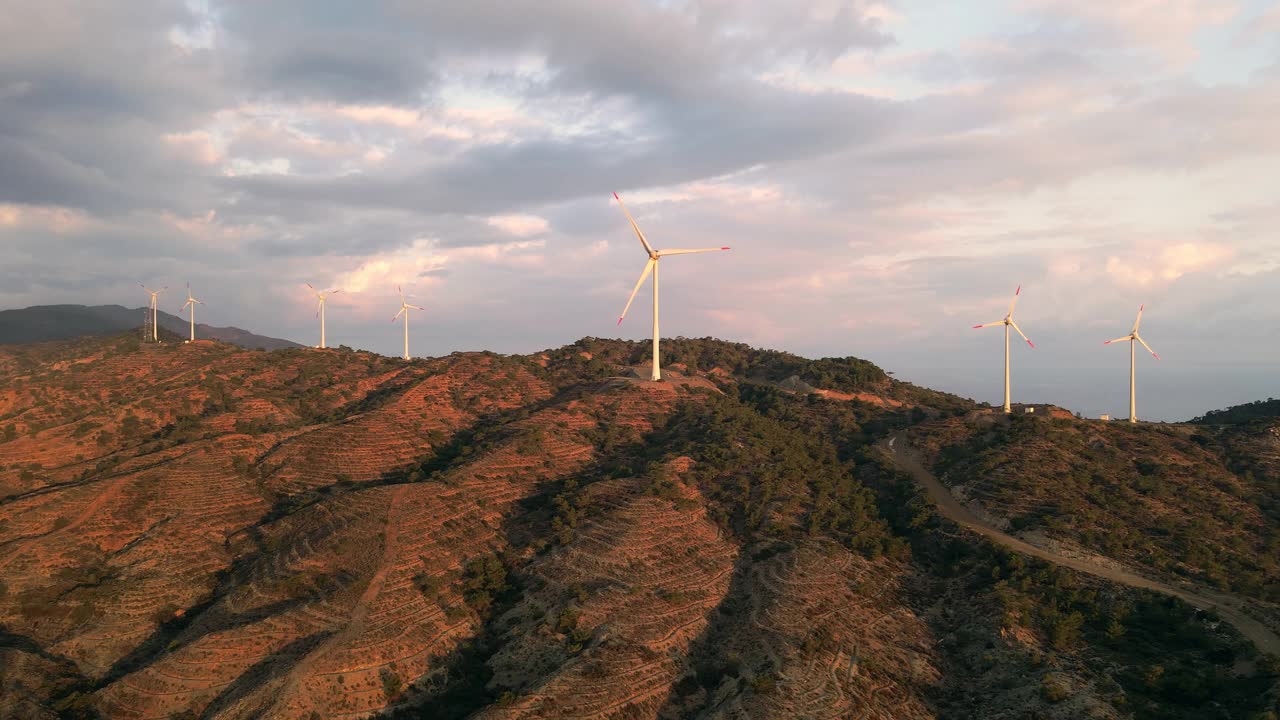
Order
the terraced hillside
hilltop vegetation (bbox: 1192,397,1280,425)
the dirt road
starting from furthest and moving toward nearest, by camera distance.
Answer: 1. hilltop vegetation (bbox: 1192,397,1280,425)
2. the dirt road
3. the terraced hillside

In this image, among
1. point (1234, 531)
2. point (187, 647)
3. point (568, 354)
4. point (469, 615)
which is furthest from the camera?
point (568, 354)

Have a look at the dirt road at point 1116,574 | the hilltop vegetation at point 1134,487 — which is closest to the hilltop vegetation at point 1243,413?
the hilltop vegetation at point 1134,487

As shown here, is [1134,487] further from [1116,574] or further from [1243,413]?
[1243,413]

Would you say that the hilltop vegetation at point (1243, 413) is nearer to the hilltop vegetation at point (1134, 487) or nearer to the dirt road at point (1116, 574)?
the hilltop vegetation at point (1134, 487)

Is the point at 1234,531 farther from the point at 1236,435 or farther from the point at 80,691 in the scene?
the point at 80,691

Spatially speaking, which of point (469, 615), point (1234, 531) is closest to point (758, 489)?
point (469, 615)

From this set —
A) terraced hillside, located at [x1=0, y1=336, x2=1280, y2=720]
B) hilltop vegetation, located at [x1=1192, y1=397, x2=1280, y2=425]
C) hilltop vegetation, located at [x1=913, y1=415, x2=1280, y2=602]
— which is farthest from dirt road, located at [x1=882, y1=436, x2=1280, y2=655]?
hilltop vegetation, located at [x1=1192, y1=397, x2=1280, y2=425]

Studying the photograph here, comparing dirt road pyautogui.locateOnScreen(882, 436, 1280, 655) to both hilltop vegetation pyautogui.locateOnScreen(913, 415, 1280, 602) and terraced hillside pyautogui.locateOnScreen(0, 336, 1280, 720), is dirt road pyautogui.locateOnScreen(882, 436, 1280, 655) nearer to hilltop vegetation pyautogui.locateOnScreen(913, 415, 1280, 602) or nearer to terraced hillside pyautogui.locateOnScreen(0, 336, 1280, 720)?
hilltop vegetation pyautogui.locateOnScreen(913, 415, 1280, 602)
